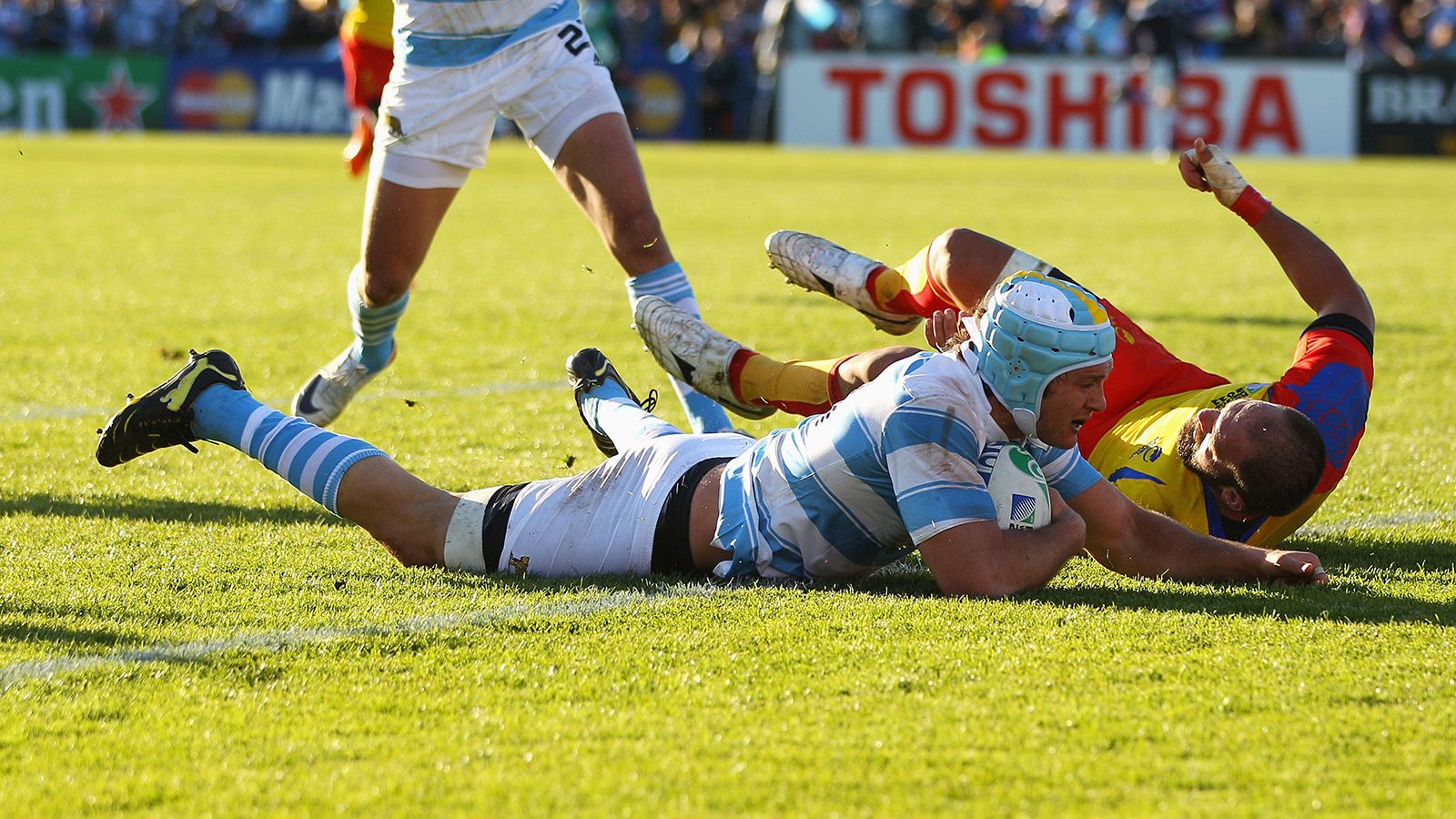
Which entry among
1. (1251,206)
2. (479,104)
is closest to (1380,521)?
(1251,206)

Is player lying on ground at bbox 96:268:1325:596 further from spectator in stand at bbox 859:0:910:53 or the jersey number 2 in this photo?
spectator in stand at bbox 859:0:910:53

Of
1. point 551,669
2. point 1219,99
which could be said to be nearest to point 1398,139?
point 1219,99

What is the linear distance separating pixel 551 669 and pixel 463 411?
3414 mm

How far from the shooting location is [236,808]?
2873 mm

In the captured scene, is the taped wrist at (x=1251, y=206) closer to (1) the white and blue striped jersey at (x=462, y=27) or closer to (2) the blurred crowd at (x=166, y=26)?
(1) the white and blue striped jersey at (x=462, y=27)

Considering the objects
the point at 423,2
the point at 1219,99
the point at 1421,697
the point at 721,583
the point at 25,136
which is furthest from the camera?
the point at 25,136

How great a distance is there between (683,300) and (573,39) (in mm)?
925

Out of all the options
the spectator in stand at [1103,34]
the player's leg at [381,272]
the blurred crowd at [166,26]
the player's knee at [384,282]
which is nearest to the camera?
the player's leg at [381,272]

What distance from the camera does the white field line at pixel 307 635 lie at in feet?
11.8

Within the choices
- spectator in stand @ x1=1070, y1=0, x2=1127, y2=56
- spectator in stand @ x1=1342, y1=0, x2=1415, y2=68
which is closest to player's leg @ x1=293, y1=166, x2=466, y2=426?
spectator in stand @ x1=1070, y1=0, x2=1127, y2=56

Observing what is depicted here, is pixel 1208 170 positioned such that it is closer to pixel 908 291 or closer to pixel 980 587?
pixel 908 291

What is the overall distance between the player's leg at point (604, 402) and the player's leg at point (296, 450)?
0.68 m

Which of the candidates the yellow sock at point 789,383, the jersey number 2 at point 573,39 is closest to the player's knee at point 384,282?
the jersey number 2 at point 573,39

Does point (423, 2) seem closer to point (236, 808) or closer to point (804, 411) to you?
point (804, 411)
